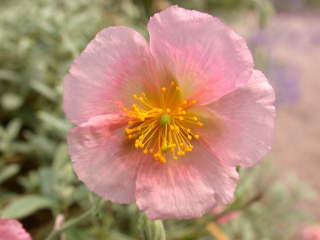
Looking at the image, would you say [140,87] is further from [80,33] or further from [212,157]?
[80,33]

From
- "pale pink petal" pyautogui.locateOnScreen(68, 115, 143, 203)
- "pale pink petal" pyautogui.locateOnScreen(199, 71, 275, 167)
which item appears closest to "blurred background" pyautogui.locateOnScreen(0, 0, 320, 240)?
"pale pink petal" pyautogui.locateOnScreen(68, 115, 143, 203)

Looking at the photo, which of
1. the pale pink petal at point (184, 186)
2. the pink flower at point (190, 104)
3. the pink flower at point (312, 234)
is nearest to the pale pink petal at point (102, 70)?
the pink flower at point (190, 104)

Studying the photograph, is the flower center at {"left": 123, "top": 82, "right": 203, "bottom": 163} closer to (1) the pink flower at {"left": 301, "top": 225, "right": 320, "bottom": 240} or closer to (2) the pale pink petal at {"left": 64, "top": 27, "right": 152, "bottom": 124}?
(2) the pale pink petal at {"left": 64, "top": 27, "right": 152, "bottom": 124}

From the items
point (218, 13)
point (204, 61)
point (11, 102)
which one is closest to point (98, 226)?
point (11, 102)

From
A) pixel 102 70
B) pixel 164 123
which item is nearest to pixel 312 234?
pixel 164 123

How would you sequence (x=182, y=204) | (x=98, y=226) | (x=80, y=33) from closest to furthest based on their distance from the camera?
(x=182, y=204), (x=98, y=226), (x=80, y=33)

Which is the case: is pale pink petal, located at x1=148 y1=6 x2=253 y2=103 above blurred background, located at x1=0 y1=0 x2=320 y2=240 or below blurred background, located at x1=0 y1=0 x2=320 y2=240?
above
